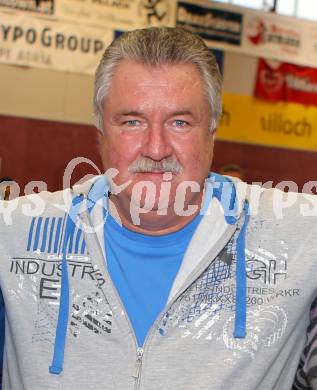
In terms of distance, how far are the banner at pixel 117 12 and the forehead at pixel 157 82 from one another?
311 inches

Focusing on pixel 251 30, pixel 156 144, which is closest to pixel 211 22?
pixel 251 30

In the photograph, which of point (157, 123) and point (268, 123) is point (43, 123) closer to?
point (268, 123)

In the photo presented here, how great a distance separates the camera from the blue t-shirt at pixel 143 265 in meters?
1.99

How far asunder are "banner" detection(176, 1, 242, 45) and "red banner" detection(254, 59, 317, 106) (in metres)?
0.67

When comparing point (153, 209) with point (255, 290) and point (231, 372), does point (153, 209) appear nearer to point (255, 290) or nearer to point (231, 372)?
point (255, 290)

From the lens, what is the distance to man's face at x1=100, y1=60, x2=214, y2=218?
1957 millimetres

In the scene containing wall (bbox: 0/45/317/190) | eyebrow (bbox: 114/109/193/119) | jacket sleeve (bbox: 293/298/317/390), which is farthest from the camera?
wall (bbox: 0/45/317/190)

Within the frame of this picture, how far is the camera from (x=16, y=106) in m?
9.52

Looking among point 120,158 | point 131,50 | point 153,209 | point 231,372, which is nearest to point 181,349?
point 231,372

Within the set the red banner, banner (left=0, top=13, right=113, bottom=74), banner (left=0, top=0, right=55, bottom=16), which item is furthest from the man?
the red banner

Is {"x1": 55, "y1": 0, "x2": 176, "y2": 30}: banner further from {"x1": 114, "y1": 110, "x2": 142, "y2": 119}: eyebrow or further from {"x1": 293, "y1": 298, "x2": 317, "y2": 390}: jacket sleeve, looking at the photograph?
{"x1": 293, "y1": 298, "x2": 317, "y2": 390}: jacket sleeve

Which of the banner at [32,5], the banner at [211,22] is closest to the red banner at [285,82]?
the banner at [211,22]

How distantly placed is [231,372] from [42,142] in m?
8.22

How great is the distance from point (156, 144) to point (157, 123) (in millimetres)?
55
